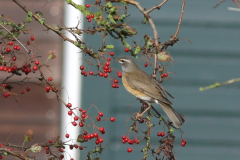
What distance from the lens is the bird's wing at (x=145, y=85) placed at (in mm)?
2057

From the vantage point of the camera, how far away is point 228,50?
3266mm

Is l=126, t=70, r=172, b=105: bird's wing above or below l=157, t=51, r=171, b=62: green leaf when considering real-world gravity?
above

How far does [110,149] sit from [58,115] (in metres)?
0.50

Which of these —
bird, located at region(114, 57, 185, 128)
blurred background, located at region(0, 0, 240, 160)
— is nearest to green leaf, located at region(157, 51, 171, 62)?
bird, located at region(114, 57, 185, 128)

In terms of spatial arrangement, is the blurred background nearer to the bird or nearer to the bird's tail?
the bird

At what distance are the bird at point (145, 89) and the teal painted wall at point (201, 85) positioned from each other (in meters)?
0.89

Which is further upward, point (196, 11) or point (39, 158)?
point (196, 11)

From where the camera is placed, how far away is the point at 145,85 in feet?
7.09

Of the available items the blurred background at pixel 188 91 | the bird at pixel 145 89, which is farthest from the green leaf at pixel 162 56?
the blurred background at pixel 188 91

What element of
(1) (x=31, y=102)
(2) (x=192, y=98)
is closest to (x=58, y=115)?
(1) (x=31, y=102)

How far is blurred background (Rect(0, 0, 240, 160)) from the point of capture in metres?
3.22

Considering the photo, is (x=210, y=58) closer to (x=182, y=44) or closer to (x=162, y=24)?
(x=182, y=44)

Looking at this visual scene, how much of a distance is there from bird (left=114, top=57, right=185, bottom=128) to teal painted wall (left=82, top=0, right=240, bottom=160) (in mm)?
887

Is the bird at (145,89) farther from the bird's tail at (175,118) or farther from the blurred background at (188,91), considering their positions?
the blurred background at (188,91)
